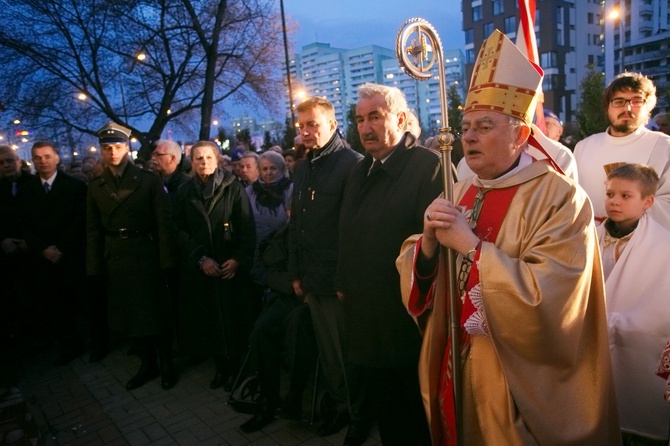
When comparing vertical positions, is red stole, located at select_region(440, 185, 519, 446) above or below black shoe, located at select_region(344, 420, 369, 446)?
above

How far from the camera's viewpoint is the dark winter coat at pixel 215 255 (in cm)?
468

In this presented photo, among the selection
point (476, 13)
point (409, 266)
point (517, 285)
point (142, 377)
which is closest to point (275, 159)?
point (142, 377)

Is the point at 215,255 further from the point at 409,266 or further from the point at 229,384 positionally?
the point at 409,266

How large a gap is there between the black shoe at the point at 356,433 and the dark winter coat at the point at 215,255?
1.54 metres

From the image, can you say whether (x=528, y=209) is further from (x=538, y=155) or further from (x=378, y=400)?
(x=378, y=400)

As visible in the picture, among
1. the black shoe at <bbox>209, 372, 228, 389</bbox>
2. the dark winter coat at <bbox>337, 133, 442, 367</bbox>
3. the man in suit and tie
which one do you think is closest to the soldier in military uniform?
the black shoe at <bbox>209, 372, 228, 389</bbox>

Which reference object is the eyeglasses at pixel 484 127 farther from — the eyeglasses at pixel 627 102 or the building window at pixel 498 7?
the building window at pixel 498 7

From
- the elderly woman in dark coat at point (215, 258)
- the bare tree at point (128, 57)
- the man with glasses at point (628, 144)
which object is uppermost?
the bare tree at point (128, 57)

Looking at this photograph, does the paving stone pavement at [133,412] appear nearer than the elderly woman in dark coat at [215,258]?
Yes

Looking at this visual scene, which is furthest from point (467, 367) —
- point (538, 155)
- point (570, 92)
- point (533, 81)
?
point (570, 92)

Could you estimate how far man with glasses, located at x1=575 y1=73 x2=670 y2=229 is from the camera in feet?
11.8

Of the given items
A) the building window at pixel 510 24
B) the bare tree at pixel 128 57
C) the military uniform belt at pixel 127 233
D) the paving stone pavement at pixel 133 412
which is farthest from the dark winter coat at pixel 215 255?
the building window at pixel 510 24

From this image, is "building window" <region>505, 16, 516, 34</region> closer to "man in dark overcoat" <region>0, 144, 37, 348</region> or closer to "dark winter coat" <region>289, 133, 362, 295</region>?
"man in dark overcoat" <region>0, 144, 37, 348</region>

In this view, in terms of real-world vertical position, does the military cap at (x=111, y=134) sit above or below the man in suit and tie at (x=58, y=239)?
above
